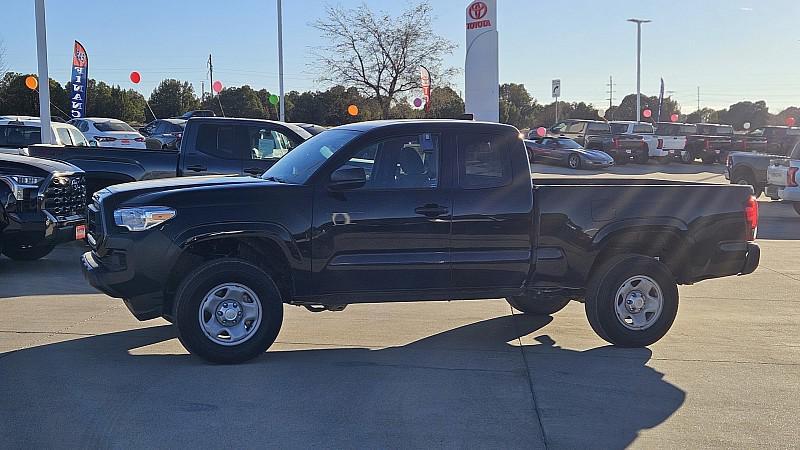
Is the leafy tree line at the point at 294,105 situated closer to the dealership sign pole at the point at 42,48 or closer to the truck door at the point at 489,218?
the dealership sign pole at the point at 42,48

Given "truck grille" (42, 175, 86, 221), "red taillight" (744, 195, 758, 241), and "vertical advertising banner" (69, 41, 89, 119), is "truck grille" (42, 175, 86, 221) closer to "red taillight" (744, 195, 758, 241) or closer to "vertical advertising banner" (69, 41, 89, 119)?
"red taillight" (744, 195, 758, 241)

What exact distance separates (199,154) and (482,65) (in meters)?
14.2

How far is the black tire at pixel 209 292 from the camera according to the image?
630 cm

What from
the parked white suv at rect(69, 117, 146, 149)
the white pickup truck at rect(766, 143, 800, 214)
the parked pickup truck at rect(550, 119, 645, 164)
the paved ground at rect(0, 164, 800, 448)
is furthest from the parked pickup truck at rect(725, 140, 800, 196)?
the parked white suv at rect(69, 117, 146, 149)

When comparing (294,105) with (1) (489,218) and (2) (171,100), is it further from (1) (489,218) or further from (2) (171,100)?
(1) (489,218)

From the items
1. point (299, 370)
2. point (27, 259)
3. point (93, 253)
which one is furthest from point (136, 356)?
point (27, 259)

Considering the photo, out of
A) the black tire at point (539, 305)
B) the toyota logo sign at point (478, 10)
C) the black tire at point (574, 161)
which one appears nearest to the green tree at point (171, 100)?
the black tire at point (574, 161)

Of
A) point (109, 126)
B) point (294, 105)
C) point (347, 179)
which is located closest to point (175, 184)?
point (347, 179)

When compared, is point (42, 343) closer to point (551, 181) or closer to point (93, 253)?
point (93, 253)

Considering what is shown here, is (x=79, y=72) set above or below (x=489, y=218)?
above

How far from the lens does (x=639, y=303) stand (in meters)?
7.30

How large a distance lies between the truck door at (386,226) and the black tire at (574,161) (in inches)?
1122

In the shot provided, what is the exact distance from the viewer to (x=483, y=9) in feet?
80.0

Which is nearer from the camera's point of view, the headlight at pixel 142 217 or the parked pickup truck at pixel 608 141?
the headlight at pixel 142 217
